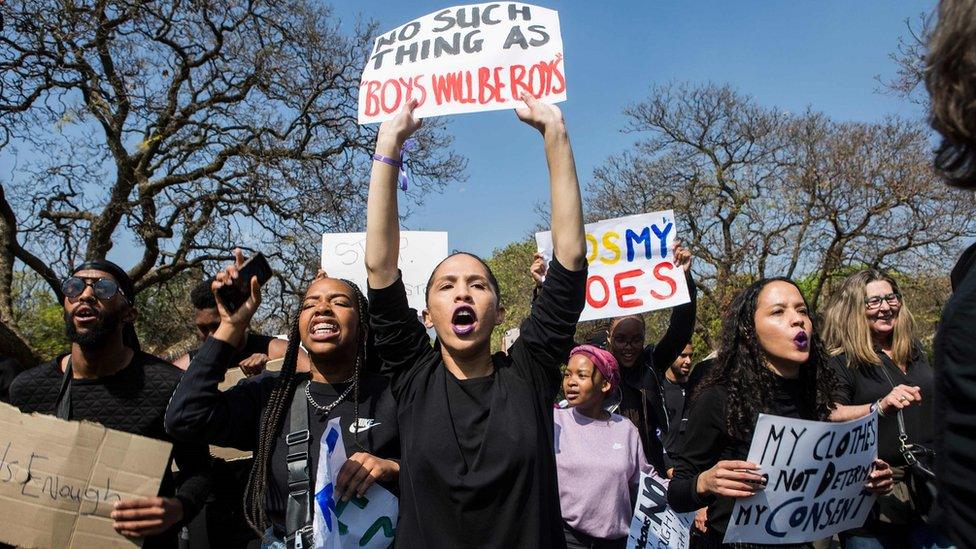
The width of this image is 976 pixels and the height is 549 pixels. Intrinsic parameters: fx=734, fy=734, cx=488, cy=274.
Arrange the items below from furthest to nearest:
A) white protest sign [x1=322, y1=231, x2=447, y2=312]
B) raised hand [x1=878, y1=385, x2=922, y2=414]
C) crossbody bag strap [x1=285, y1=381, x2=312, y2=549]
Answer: white protest sign [x1=322, y1=231, x2=447, y2=312] → raised hand [x1=878, y1=385, x2=922, y2=414] → crossbody bag strap [x1=285, y1=381, x2=312, y2=549]

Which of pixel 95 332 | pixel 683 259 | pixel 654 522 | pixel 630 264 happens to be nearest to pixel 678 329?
pixel 683 259

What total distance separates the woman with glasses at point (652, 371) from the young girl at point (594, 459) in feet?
1.33

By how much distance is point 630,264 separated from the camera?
5.38 meters

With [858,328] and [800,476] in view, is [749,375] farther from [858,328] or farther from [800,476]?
[858,328]

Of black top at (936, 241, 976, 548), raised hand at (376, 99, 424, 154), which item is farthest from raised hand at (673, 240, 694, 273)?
black top at (936, 241, 976, 548)

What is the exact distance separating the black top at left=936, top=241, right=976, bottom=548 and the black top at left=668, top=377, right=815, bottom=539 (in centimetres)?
182

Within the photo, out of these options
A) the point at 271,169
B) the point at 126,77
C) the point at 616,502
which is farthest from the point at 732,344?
the point at 126,77

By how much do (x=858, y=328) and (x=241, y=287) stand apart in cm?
325

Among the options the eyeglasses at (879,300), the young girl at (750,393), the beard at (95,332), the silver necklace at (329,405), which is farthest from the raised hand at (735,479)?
the beard at (95,332)

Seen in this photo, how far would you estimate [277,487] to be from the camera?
262 cm

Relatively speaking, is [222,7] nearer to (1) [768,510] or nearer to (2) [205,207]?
(2) [205,207]

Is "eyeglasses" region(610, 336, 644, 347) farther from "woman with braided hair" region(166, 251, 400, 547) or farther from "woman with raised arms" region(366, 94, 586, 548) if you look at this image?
"woman with raised arms" region(366, 94, 586, 548)

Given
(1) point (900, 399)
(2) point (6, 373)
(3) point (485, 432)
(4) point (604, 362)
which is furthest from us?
(4) point (604, 362)

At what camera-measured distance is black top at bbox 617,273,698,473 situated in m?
4.54
